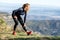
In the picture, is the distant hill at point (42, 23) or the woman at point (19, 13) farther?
the distant hill at point (42, 23)

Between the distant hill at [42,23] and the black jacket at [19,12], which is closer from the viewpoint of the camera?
the black jacket at [19,12]

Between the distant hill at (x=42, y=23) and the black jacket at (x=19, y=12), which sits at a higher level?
the black jacket at (x=19, y=12)

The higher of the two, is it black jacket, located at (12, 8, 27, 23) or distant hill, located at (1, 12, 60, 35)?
black jacket, located at (12, 8, 27, 23)

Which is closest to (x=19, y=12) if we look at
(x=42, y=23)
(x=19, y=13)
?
(x=19, y=13)

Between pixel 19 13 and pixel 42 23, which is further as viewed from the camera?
pixel 42 23

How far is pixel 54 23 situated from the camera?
8.60 metres

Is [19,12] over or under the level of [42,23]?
over

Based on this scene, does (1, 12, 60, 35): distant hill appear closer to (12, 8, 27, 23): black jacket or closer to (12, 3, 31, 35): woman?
(12, 3, 31, 35): woman

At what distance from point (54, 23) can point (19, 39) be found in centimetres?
206

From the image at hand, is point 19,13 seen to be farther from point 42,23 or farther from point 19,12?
point 42,23

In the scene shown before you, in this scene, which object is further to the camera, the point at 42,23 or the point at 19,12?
the point at 42,23

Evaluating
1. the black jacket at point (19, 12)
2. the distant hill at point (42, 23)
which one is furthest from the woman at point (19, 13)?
the distant hill at point (42, 23)

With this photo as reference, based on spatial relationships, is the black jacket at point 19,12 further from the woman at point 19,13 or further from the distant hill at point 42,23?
the distant hill at point 42,23

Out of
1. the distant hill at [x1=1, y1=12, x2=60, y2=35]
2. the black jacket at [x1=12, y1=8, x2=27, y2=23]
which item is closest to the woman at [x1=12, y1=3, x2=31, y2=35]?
the black jacket at [x1=12, y1=8, x2=27, y2=23]
